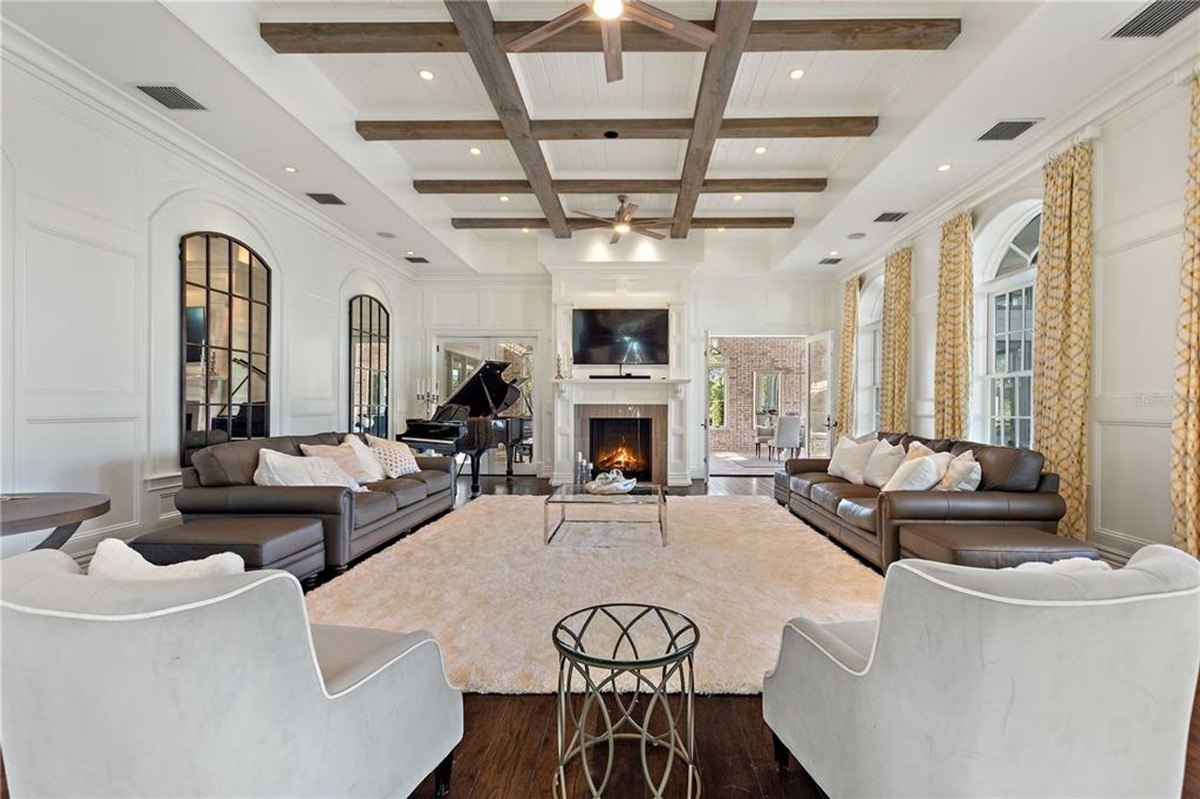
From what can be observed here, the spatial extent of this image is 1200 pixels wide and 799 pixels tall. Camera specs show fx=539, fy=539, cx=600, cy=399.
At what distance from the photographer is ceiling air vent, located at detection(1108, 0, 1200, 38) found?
8.67 feet

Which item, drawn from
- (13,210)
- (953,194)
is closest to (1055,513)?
(953,194)

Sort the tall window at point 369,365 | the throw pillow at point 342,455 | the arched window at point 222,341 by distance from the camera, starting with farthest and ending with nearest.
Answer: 1. the tall window at point 369,365
2. the throw pillow at point 342,455
3. the arched window at point 222,341

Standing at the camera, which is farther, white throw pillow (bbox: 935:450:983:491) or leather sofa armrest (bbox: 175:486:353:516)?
white throw pillow (bbox: 935:450:983:491)

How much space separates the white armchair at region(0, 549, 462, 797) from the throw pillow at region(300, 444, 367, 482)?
11.6ft

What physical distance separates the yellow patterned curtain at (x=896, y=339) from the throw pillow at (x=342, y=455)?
5525mm

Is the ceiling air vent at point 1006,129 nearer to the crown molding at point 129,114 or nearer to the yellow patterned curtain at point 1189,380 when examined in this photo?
the yellow patterned curtain at point 1189,380

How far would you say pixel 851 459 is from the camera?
5129 mm

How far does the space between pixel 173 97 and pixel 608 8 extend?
2.95m

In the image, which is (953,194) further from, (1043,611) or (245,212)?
(245,212)

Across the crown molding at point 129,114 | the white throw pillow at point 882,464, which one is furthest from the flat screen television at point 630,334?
the crown molding at point 129,114

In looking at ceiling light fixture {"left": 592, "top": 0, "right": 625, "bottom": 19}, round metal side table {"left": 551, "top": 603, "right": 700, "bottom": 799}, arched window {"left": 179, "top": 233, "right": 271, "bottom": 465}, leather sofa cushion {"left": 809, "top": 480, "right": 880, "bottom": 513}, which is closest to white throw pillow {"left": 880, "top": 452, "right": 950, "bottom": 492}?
leather sofa cushion {"left": 809, "top": 480, "right": 880, "bottom": 513}

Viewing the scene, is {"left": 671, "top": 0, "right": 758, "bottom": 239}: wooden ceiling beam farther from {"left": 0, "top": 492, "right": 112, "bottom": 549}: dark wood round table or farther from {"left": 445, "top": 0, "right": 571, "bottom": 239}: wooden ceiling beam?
{"left": 0, "top": 492, "right": 112, "bottom": 549}: dark wood round table

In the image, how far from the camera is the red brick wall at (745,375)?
1282 cm

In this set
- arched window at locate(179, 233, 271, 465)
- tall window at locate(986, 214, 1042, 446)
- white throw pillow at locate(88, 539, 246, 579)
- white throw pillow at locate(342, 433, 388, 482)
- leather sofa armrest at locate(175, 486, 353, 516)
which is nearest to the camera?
white throw pillow at locate(88, 539, 246, 579)
